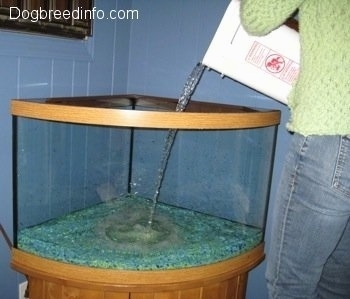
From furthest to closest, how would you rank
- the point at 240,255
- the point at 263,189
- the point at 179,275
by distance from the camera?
the point at 263,189 → the point at 240,255 → the point at 179,275

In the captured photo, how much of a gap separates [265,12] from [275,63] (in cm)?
31

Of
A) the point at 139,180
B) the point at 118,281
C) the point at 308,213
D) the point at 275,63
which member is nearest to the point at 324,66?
the point at 308,213

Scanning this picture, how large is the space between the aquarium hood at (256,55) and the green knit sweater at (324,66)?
0.32 m

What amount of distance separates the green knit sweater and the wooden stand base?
51 cm

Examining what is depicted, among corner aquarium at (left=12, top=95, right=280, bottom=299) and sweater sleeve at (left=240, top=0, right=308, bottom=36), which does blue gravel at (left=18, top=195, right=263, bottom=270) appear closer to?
corner aquarium at (left=12, top=95, right=280, bottom=299)

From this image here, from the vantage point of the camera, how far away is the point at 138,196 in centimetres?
142

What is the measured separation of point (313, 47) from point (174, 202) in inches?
34.1

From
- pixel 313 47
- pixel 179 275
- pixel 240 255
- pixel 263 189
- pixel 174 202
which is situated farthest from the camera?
pixel 174 202

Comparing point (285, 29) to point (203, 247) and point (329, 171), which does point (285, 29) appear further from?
point (203, 247)

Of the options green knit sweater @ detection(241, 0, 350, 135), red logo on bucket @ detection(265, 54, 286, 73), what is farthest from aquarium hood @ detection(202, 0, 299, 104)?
green knit sweater @ detection(241, 0, 350, 135)

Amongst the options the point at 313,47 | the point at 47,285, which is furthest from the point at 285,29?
the point at 47,285

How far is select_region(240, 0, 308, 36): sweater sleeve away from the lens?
2.17 ft

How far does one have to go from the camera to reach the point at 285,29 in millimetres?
956

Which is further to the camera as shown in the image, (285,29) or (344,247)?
(285,29)
